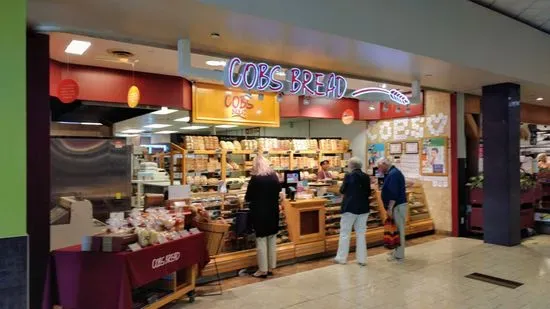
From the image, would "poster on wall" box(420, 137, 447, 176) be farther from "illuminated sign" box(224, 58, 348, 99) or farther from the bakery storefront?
"illuminated sign" box(224, 58, 348, 99)

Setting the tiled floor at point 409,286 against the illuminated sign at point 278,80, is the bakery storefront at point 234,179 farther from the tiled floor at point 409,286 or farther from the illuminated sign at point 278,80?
the tiled floor at point 409,286

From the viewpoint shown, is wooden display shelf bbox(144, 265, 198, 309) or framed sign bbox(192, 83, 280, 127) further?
framed sign bbox(192, 83, 280, 127)

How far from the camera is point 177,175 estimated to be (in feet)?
25.8

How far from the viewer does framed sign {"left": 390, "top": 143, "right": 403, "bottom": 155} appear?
32.2 feet

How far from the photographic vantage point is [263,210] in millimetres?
5715

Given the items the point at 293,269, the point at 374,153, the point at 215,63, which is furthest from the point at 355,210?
the point at 374,153

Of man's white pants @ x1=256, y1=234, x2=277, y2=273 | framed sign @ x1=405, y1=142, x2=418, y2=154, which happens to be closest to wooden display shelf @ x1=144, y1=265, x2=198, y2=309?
man's white pants @ x1=256, y1=234, x2=277, y2=273

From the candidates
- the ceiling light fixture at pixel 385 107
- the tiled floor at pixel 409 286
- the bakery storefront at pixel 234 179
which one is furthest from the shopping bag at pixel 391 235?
the ceiling light fixture at pixel 385 107

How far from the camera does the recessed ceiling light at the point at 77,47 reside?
17.8 feet

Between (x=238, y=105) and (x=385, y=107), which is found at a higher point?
(x=385, y=107)

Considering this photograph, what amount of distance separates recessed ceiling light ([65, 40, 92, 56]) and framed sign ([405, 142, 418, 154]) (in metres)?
7.02

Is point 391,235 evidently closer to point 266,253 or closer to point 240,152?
point 266,253

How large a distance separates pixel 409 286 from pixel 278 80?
3165 millimetres

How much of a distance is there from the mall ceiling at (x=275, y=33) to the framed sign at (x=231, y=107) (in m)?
2.29
